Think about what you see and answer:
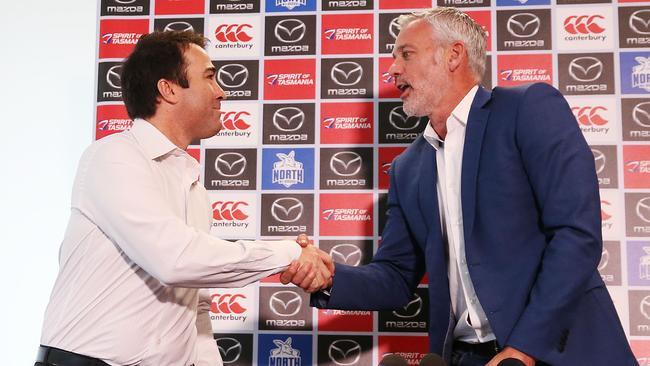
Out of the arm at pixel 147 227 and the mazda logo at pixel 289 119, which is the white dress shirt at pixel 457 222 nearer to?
the arm at pixel 147 227

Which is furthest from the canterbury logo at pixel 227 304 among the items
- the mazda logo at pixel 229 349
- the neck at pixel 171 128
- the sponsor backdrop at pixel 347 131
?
the neck at pixel 171 128

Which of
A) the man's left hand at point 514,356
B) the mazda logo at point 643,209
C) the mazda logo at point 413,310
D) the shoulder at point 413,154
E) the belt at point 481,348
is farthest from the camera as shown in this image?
the mazda logo at point 413,310

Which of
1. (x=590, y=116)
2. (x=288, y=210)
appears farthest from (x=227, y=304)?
(x=590, y=116)

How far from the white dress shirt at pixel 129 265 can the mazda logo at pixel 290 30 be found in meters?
1.64

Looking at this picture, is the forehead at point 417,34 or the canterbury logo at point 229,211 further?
the canterbury logo at point 229,211

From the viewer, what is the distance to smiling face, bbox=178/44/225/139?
2.92m

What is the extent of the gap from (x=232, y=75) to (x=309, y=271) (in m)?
1.50

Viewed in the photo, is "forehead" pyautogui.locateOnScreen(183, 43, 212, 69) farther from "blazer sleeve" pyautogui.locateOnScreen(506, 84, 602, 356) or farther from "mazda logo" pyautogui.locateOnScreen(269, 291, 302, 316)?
"mazda logo" pyautogui.locateOnScreen(269, 291, 302, 316)

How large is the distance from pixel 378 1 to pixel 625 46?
4.41ft

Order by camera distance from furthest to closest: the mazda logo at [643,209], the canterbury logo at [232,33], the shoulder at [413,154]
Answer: the canterbury logo at [232,33] < the mazda logo at [643,209] < the shoulder at [413,154]

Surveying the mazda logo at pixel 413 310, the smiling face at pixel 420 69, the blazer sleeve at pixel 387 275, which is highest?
the smiling face at pixel 420 69

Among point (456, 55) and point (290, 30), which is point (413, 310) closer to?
point (456, 55)

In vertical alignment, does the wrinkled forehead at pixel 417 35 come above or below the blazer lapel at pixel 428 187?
above

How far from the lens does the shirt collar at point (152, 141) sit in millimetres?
2672
